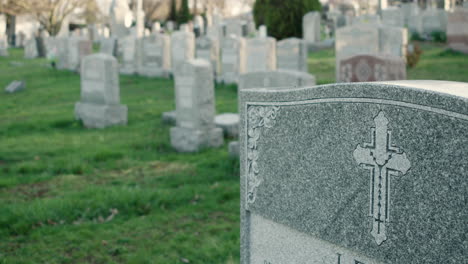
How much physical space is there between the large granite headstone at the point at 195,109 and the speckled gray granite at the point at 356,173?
18.3 feet

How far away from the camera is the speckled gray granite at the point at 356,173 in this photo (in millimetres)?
1845

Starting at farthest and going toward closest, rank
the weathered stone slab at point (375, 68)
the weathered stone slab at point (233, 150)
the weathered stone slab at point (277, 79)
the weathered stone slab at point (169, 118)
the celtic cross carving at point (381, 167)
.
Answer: the weathered stone slab at point (169, 118) < the weathered stone slab at point (233, 150) < the weathered stone slab at point (375, 68) < the weathered stone slab at point (277, 79) < the celtic cross carving at point (381, 167)

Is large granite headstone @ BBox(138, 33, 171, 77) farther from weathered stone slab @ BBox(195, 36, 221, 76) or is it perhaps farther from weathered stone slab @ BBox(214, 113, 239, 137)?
weathered stone slab @ BBox(214, 113, 239, 137)

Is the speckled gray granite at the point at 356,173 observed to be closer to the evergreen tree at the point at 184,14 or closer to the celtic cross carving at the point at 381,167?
the celtic cross carving at the point at 381,167

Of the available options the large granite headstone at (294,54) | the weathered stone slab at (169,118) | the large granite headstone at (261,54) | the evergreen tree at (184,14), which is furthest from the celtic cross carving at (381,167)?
the evergreen tree at (184,14)

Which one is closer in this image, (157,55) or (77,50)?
(157,55)

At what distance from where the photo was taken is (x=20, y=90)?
52.7 feet

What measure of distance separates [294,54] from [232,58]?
2.02m

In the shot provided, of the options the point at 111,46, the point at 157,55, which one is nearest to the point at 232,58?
the point at 157,55

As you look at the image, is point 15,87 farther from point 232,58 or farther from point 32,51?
point 32,51

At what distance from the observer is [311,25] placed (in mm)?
20812

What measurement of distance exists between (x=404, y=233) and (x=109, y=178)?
541cm


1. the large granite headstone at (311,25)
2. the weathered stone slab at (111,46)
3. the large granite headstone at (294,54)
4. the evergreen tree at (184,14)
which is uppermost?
the evergreen tree at (184,14)

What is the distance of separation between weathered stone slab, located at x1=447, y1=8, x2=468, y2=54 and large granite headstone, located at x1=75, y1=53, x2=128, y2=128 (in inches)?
435
